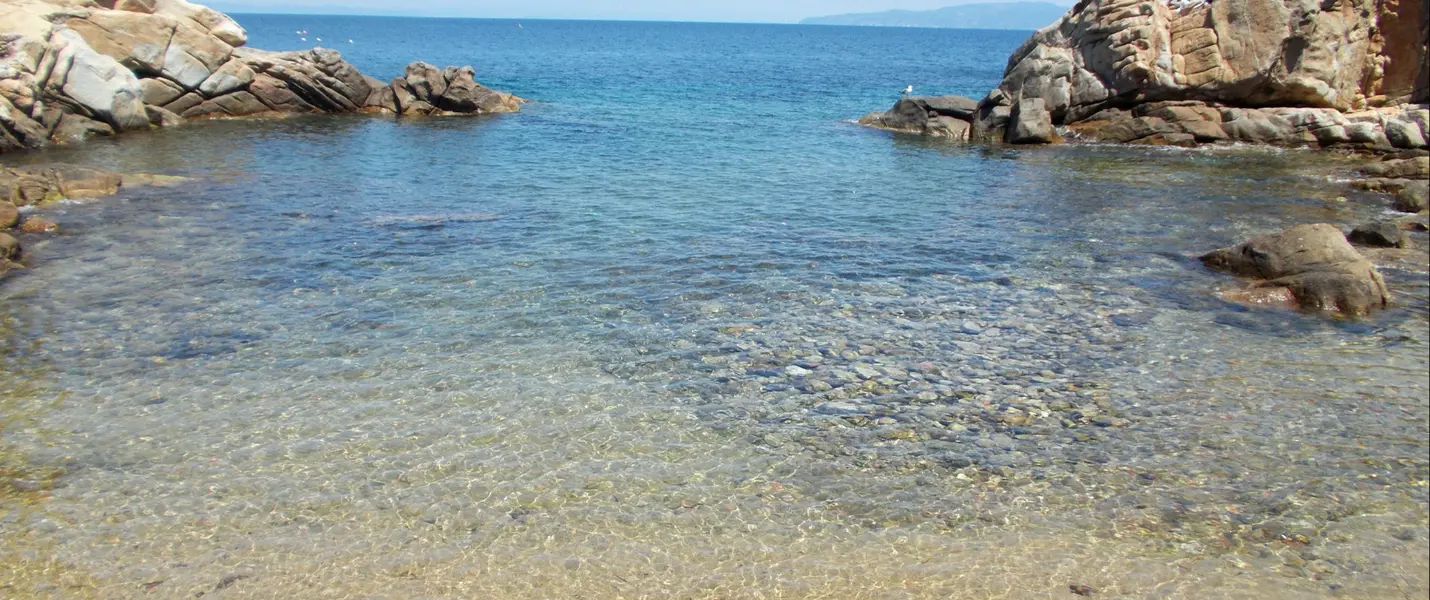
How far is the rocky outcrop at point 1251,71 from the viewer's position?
111ft

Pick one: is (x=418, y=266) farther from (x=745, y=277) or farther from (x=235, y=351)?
(x=745, y=277)

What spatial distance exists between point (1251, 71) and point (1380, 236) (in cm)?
1759

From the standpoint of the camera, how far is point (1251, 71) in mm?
34281

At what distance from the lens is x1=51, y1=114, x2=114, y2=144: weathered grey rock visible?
30703 millimetres

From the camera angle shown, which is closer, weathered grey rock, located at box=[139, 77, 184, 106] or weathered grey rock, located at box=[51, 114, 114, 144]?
weathered grey rock, located at box=[51, 114, 114, 144]

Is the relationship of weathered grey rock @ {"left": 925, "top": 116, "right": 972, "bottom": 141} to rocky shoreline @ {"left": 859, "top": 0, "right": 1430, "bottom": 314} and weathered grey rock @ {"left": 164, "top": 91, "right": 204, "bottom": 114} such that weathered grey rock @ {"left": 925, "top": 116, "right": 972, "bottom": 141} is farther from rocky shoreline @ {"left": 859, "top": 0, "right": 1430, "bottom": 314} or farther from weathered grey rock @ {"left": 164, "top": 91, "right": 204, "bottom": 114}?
weathered grey rock @ {"left": 164, "top": 91, "right": 204, "bottom": 114}

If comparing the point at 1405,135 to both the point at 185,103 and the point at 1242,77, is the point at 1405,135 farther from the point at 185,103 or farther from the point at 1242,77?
the point at 185,103

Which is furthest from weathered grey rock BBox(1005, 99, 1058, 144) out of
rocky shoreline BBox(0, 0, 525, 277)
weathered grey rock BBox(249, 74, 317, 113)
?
weathered grey rock BBox(249, 74, 317, 113)

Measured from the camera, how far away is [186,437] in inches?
429

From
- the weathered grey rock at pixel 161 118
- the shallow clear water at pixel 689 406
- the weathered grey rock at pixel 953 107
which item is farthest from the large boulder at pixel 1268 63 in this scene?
the weathered grey rock at pixel 161 118

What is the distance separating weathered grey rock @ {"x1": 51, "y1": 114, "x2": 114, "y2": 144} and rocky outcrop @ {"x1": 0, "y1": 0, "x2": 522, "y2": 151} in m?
0.04

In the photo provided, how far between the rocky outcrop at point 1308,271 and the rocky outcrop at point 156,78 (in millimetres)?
32914

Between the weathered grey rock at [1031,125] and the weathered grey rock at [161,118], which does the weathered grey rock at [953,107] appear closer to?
the weathered grey rock at [1031,125]

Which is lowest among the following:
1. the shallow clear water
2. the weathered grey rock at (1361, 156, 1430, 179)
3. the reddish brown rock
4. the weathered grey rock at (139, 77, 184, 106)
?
the shallow clear water
